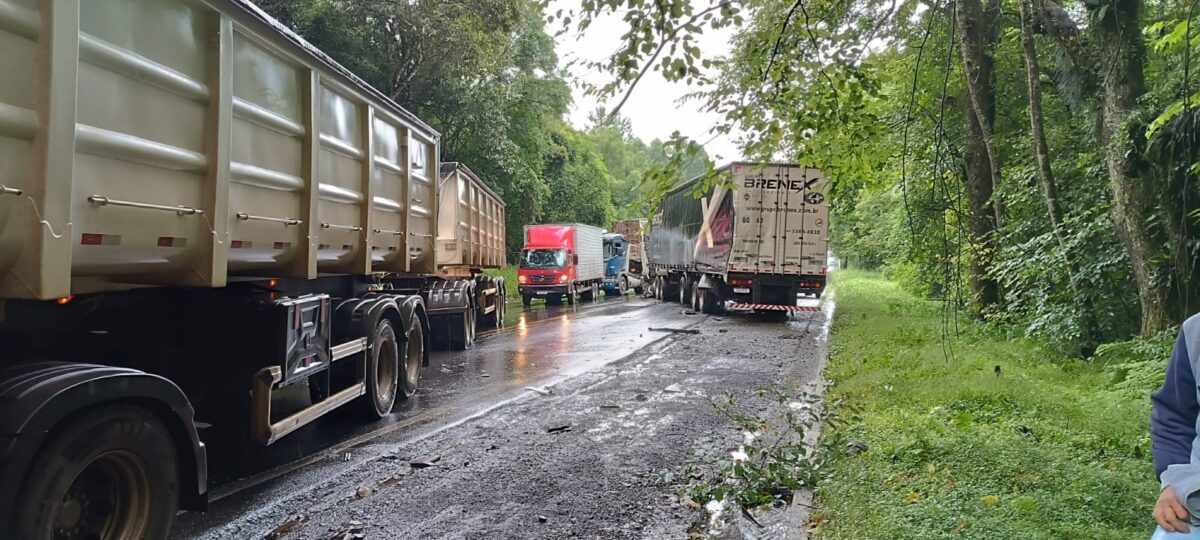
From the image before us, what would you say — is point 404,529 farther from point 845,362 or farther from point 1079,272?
point 1079,272

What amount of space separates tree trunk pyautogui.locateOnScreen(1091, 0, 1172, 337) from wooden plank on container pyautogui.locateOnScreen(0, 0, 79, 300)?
8907 millimetres

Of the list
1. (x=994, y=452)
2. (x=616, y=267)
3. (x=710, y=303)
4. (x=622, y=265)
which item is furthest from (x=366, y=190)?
(x=622, y=265)

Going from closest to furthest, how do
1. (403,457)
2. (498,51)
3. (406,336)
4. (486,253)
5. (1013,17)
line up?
1. (403,457)
2. (406,336)
3. (1013,17)
4. (486,253)
5. (498,51)

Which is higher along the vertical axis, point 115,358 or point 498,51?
point 498,51

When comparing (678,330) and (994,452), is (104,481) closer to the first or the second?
(994,452)

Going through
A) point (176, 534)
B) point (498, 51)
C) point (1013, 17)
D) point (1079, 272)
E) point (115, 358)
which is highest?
point (498, 51)

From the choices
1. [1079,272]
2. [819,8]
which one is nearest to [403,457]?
[819,8]

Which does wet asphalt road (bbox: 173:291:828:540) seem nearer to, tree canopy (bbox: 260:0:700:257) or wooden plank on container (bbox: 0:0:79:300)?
wooden plank on container (bbox: 0:0:79:300)

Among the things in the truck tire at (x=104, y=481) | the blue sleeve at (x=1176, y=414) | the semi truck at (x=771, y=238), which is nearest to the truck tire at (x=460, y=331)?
the semi truck at (x=771, y=238)

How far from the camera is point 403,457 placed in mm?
5648

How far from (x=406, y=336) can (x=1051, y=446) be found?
240 inches

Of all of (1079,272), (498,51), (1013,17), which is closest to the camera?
(1079,272)

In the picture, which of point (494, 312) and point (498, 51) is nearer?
point (494, 312)

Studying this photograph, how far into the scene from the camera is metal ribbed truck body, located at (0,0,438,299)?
2.73 metres
